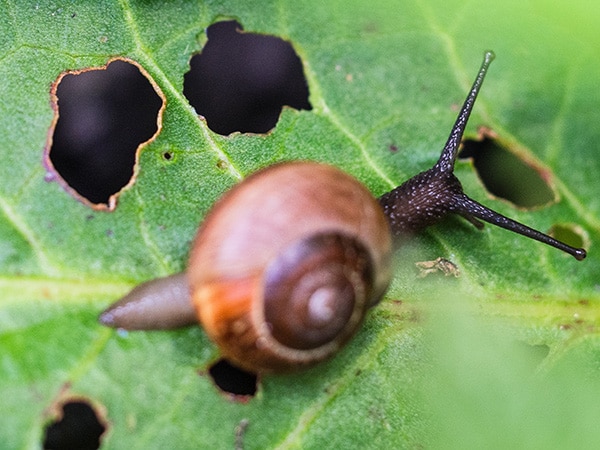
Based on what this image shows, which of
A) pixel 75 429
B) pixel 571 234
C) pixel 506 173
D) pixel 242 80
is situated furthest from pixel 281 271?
pixel 571 234

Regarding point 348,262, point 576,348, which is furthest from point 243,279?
point 576,348

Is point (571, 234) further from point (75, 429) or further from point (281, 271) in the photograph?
point (75, 429)

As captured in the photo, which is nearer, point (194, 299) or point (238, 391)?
point (194, 299)

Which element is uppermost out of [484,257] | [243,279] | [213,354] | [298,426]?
[243,279]

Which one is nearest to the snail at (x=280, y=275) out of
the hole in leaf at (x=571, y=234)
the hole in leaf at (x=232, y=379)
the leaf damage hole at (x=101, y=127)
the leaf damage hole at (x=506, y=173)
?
the hole in leaf at (x=232, y=379)

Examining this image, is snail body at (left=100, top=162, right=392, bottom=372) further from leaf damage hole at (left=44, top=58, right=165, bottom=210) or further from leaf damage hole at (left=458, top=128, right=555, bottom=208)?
leaf damage hole at (left=458, top=128, right=555, bottom=208)

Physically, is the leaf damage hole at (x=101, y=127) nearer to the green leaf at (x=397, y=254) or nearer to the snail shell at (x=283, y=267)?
the green leaf at (x=397, y=254)

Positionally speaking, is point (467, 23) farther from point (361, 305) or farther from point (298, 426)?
point (298, 426)
